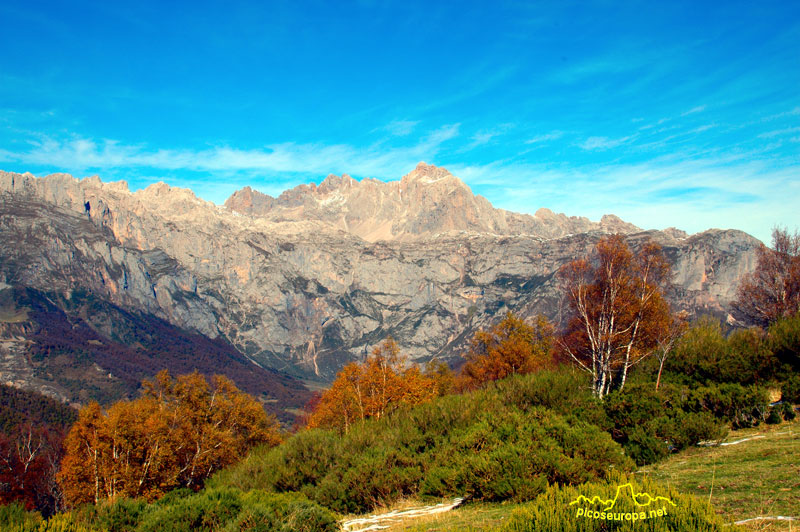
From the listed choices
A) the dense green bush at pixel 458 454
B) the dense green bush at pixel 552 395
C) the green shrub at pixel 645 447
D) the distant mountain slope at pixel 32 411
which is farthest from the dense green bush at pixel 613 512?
the distant mountain slope at pixel 32 411

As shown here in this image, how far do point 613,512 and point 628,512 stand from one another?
19cm

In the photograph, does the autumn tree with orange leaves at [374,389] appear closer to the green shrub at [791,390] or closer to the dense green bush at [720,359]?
the dense green bush at [720,359]

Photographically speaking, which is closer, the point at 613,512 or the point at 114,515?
the point at 613,512

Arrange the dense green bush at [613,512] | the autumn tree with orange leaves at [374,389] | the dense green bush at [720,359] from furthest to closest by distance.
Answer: the autumn tree with orange leaves at [374,389] → the dense green bush at [720,359] → the dense green bush at [613,512]

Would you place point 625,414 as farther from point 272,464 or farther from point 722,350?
point 272,464

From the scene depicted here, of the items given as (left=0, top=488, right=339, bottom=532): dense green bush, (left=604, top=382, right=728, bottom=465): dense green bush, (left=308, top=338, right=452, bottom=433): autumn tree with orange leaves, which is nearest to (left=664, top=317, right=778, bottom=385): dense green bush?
(left=604, top=382, right=728, bottom=465): dense green bush

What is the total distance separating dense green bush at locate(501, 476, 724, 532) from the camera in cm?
636

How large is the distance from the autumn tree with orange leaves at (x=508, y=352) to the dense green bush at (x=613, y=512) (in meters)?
33.6

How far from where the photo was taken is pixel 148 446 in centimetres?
3822

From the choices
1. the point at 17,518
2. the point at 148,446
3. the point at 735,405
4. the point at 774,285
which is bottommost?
the point at 148,446

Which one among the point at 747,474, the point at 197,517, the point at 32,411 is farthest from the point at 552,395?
the point at 32,411

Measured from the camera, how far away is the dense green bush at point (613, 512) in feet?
20.9

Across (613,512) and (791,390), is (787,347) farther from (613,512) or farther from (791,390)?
(613,512)

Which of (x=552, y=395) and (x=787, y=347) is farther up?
(x=787, y=347)
